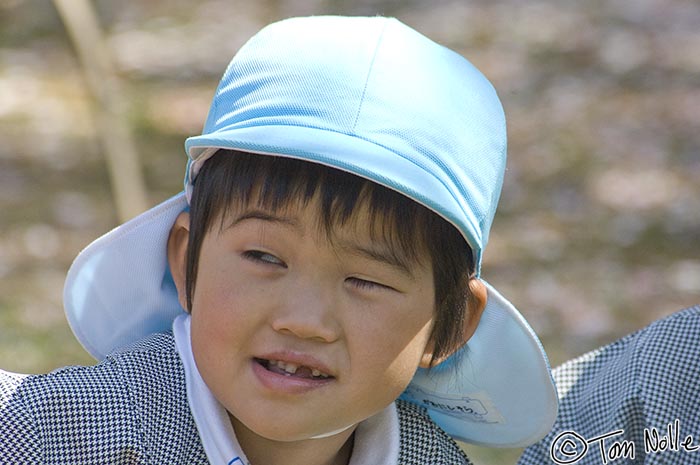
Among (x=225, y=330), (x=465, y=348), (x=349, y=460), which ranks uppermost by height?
(x=225, y=330)

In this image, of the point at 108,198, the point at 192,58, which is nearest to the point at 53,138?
the point at 108,198

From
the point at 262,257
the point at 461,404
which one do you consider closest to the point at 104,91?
the point at 461,404

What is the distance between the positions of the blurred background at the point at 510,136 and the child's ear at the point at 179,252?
1.59 metres

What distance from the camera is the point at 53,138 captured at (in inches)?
214

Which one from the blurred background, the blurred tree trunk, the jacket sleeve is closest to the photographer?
the jacket sleeve

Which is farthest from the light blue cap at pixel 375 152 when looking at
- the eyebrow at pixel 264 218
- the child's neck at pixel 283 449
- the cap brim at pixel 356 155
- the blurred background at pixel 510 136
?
the blurred background at pixel 510 136

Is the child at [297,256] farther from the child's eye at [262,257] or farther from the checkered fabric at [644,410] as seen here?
the checkered fabric at [644,410]

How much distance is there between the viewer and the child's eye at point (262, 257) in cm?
159

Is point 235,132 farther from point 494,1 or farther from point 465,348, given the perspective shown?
point 494,1

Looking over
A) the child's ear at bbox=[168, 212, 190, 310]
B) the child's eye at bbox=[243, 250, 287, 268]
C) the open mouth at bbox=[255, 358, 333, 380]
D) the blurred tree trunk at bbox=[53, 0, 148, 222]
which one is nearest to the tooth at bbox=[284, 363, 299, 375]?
the open mouth at bbox=[255, 358, 333, 380]

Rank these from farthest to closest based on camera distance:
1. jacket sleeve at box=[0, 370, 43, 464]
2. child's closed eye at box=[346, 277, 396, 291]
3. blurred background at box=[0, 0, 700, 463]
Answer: blurred background at box=[0, 0, 700, 463]
child's closed eye at box=[346, 277, 396, 291]
jacket sleeve at box=[0, 370, 43, 464]

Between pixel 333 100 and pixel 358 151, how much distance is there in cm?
10

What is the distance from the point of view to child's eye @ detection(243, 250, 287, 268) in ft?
5.21

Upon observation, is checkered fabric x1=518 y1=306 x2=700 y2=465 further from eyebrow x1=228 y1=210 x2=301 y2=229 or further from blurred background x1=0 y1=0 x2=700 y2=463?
blurred background x1=0 y1=0 x2=700 y2=463
